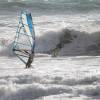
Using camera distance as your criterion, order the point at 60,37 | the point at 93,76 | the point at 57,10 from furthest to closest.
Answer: the point at 57,10
the point at 60,37
the point at 93,76

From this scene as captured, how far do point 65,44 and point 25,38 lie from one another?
5.15 m

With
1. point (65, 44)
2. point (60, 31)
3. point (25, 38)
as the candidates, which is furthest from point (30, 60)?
point (60, 31)

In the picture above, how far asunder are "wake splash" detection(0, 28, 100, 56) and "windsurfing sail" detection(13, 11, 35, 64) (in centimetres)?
296

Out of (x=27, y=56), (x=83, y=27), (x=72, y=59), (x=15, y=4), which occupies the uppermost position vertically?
(x=27, y=56)

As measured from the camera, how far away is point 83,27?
1664cm

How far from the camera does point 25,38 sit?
9.12 m

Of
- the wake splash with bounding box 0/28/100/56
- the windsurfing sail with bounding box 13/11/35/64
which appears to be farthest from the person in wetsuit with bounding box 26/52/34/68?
the wake splash with bounding box 0/28/100/56

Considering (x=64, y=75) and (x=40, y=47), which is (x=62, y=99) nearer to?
(x=64, y=75)

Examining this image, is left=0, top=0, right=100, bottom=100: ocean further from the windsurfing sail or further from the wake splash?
the windsurfing sail

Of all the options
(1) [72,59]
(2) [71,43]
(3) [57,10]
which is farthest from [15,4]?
(1) [72,59]

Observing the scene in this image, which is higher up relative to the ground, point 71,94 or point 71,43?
point 71,94

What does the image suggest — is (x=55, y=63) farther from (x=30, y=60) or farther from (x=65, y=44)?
(x=65, y=44)

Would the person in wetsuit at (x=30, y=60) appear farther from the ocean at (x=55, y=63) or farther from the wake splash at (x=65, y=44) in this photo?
the wake splash at (x=65, y=44)

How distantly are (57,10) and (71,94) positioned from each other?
17.6 m
